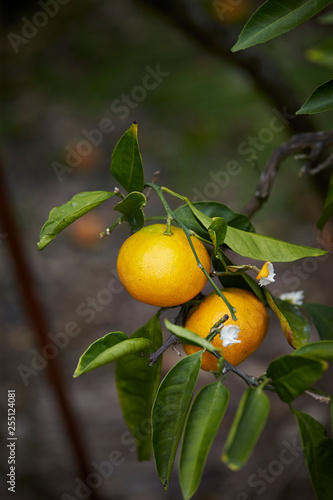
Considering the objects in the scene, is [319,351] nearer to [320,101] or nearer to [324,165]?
[320,101]

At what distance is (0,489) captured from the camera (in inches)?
43.5

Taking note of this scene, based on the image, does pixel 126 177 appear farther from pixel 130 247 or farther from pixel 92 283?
pixel 92 283

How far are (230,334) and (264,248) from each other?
10cm

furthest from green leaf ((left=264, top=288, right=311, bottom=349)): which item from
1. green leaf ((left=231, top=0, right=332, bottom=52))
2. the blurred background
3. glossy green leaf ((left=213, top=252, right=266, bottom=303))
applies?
the blurred background

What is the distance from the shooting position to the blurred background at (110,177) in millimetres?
1154

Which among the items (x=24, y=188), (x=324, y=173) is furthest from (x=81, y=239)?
(x=324, y=173)

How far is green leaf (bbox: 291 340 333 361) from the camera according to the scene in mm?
376

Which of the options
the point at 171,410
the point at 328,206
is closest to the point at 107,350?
the point at 171,410

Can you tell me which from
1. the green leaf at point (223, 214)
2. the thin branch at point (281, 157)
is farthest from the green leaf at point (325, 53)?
the green leaf at point (223, 214)

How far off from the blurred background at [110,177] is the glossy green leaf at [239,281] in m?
0.51

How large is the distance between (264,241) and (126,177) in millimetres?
158

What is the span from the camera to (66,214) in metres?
0.47

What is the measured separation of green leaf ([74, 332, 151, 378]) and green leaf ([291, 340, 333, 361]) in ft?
0.45

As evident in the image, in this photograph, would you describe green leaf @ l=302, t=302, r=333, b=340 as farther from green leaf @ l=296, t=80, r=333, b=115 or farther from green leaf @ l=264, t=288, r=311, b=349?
green leaf @ l=296, t=80, r=333, b=115
